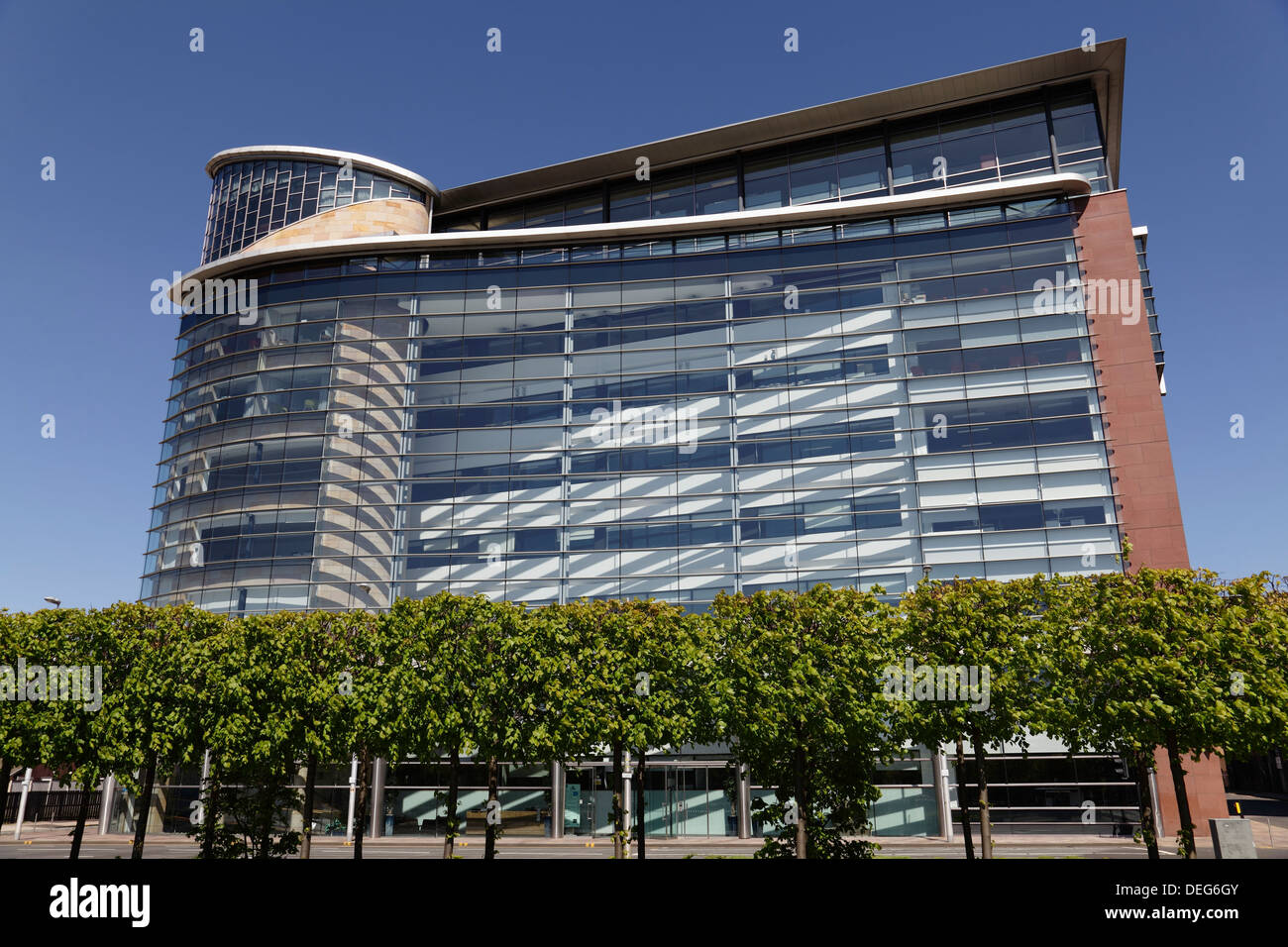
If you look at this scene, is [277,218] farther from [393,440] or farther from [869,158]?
[869,158]

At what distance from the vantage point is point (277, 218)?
204 ft

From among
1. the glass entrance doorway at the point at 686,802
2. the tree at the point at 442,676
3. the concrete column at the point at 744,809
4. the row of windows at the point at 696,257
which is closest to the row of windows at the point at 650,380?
the row of windows at the point at 696,257

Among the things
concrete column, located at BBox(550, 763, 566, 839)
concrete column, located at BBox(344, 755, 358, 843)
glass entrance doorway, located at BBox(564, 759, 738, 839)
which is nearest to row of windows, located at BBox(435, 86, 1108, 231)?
glass entrance doorway, located at BBox(564, 759, 738, 839)

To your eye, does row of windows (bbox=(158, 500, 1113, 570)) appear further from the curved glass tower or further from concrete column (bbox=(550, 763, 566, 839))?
concrete column (bbox=(550, 763, 566, 839))

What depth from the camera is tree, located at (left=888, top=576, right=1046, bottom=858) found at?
2812cm

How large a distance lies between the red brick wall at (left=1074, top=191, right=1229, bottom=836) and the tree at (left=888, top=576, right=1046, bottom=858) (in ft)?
65.3

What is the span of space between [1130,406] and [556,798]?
38782 millimetres

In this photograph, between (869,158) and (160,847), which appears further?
(869,158)

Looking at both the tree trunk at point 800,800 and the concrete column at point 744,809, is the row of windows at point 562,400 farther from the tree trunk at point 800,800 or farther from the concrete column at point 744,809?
the tree trunk at point 800,800

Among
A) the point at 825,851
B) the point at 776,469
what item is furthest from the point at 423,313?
the point at 825,851

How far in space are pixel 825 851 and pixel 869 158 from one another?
45.1 m

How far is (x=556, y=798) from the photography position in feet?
159

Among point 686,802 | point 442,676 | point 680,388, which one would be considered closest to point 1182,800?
point 442,676

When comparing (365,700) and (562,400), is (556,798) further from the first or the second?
(562,400)
